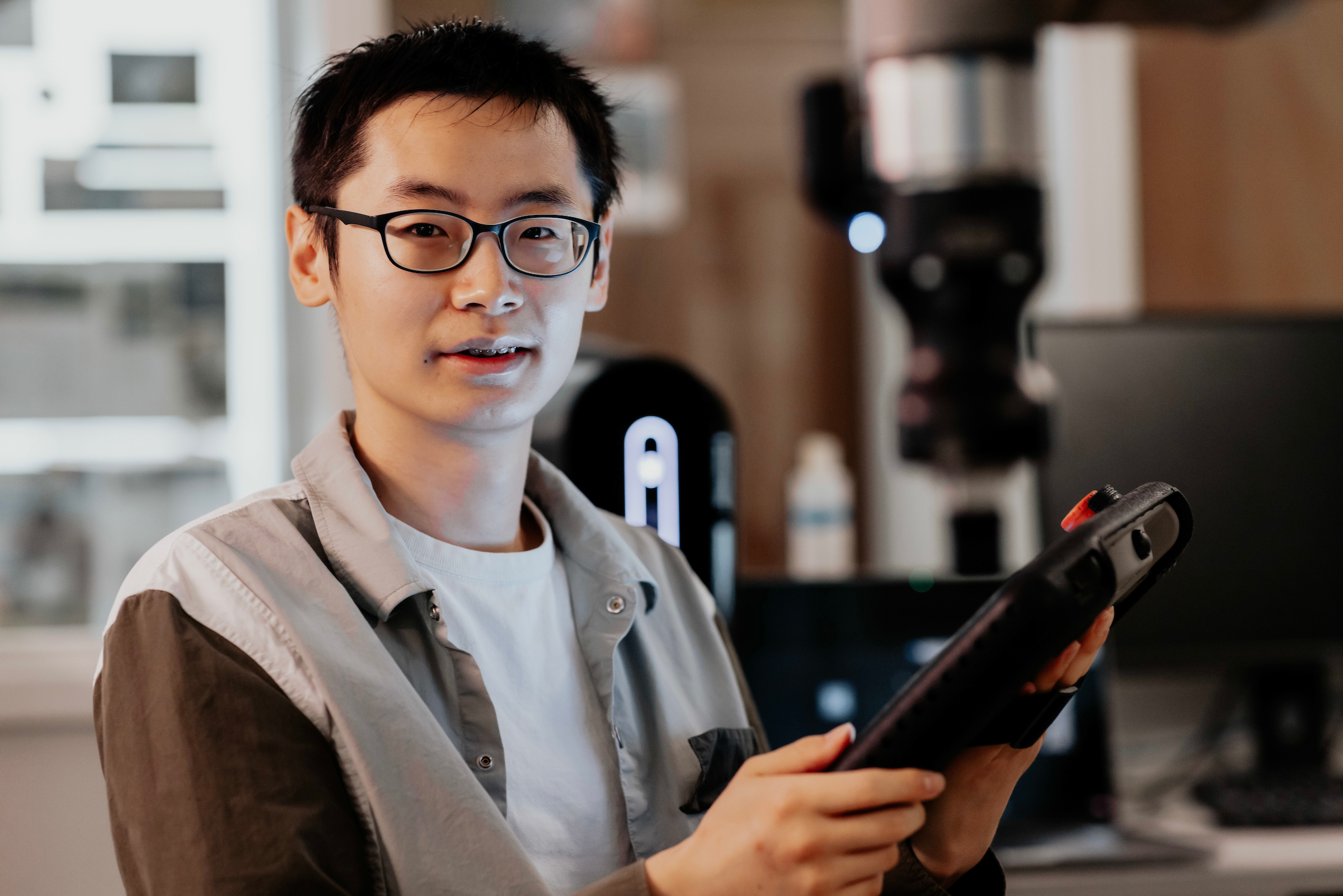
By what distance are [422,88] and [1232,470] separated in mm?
1322

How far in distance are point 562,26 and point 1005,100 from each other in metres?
0.92

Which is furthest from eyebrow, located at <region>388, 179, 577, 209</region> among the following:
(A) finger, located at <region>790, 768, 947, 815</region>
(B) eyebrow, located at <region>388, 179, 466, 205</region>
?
(A) finger, located at <region>790, 768, 947, 815</region>

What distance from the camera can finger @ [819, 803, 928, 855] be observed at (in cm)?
54

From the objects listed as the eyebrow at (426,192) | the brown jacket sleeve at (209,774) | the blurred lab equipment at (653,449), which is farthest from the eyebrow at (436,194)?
the blurred lab equipment at (653,449)

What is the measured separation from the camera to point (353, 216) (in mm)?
677

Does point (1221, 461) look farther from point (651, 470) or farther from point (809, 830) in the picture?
point (809, 830)

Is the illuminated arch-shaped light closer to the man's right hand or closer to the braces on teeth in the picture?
the braces on teeth

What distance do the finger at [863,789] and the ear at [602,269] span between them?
35 cm

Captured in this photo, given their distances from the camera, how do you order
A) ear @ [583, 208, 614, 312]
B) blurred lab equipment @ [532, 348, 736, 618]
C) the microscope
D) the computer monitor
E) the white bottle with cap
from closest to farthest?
1. ear @ [583, 208, 614, 312]
2. blurred lab equipment @ [532, 348, 736, 618]
3. the microscope
4. the computer monitor
5. the white bottle with cap

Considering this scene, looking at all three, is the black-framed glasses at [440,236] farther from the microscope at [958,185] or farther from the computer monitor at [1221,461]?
the computer monitor at [1221,461]

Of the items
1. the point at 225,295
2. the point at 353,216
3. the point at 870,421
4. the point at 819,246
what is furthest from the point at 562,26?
the point at 353,216

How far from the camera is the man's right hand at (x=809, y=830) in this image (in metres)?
0.54

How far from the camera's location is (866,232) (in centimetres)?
147

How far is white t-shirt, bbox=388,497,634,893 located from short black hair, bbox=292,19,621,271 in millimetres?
215
